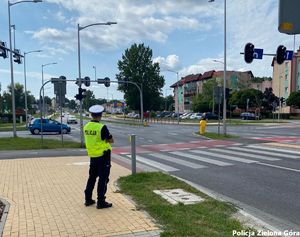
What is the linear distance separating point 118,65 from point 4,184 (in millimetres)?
89887

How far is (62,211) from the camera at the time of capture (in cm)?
624

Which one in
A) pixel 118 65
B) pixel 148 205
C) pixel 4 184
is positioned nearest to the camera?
pixel 148 205

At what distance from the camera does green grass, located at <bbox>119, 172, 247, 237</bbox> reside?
509 centimetres

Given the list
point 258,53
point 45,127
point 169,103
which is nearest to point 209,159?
point 258,53

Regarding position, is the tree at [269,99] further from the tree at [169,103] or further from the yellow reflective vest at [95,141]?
the tree at [169,103]

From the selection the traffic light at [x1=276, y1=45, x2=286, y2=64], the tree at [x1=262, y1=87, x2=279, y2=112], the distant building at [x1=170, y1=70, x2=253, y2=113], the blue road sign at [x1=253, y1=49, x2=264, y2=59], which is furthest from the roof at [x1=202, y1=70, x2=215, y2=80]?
the traffic light at [x1=276, y1=45, x2=286, y2=64]

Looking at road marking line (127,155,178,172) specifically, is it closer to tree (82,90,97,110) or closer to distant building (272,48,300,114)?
distant building (272,48,300,114)

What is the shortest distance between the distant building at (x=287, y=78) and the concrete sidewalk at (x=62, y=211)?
246 feet

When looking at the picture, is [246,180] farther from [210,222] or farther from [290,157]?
[290,157]

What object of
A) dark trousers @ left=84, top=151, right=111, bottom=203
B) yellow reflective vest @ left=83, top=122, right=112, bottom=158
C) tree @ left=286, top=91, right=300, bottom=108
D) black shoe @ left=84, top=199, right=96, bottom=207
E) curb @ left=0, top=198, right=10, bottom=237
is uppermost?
tree @ left=286, top=91, right=300, bottom=108

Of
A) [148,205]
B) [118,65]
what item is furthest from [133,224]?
[118,65]

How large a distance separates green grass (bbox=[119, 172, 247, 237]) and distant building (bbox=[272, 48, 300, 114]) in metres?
75.3

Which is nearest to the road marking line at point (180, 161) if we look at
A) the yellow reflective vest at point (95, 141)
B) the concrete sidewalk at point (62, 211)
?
the concrete sidewalk at point (62, 211)

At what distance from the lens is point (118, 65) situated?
97.4m
